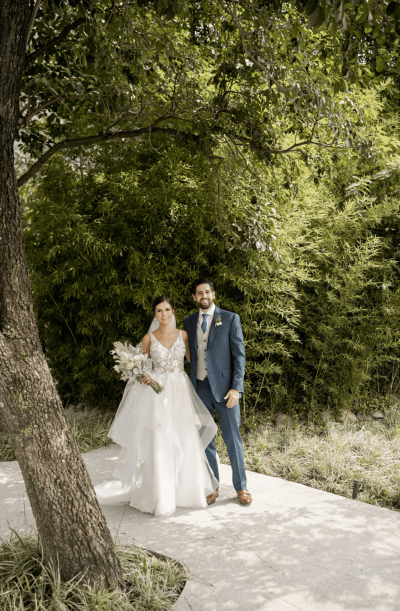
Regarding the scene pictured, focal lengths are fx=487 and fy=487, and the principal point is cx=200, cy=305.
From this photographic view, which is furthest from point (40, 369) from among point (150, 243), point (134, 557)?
point (150, 243)

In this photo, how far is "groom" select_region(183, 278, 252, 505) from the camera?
3309 mm

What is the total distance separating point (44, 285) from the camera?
4.77 meters

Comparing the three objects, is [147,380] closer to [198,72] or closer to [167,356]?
[167,356]

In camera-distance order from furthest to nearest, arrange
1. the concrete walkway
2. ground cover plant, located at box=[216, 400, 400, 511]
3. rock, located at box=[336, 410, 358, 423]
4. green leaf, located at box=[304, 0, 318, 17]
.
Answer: rock, located at box=[336, 410, 358, 423]
ground cover plant, located at box=[216, 400, 400, 511]
the concrete walkway
green leaf, located at box=[304, 0, 318, 17]

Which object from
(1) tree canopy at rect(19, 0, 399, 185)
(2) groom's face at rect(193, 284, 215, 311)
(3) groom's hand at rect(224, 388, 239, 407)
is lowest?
(3) groom's hand at rect(224, 388, 239, 407)

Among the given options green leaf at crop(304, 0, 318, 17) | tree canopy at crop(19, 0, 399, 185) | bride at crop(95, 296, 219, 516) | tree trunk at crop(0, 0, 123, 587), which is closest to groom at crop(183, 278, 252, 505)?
bride at crop(95, 296, 219, 516)

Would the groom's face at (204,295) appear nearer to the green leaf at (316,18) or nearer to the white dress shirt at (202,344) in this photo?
the white dress shirt at (202,344)

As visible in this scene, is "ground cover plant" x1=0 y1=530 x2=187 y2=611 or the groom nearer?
"ground cover plant" x1=0 y1=530 x2=187 y2=611

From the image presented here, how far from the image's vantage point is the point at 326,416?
4.91m

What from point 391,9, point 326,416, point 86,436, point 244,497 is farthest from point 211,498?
point 391,9

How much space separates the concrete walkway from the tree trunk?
480 millimetres

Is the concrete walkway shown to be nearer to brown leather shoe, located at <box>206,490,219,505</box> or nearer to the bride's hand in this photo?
brown leather shoe, located at <box>206,490,219,505</box>

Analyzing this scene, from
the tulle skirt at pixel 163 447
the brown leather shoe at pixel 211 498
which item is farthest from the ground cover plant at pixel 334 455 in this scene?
the tulle skirt at pixel 163 447

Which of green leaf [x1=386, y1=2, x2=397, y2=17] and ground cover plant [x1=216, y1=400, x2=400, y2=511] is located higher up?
green leaf [x1=386, y1=2, x2=397, y2=17]
